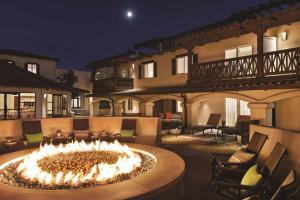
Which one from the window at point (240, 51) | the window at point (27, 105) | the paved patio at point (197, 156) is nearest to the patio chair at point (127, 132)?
the paved patio at point (197, 156)

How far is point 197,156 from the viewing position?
10289 millimetres

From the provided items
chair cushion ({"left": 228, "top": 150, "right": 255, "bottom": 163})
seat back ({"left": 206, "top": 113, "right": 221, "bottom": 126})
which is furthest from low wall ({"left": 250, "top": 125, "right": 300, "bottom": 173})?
seat back ({"left": 206, "top": 113, "right": 221, "bottom": 126})

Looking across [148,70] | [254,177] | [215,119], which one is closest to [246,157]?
[254,177]

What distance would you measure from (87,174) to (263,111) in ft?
33.4

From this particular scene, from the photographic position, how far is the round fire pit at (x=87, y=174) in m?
4.16

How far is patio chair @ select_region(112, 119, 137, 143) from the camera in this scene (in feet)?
36.0

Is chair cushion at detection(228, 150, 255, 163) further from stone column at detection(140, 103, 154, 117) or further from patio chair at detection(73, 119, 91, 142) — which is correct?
stone column at detection(140, 103, 154, 117)

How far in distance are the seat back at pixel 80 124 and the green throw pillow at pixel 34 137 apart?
167cm

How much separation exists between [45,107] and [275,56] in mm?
16904

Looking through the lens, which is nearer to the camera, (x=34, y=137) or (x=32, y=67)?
(x=34, y=137)

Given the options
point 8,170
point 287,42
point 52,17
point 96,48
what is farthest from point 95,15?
point 8,170

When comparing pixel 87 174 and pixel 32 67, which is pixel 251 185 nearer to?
pixel 87 174

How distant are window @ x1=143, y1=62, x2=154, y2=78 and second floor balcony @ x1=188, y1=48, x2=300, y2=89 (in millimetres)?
6217

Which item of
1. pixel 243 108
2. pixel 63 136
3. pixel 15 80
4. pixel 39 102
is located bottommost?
pixel 63 136
